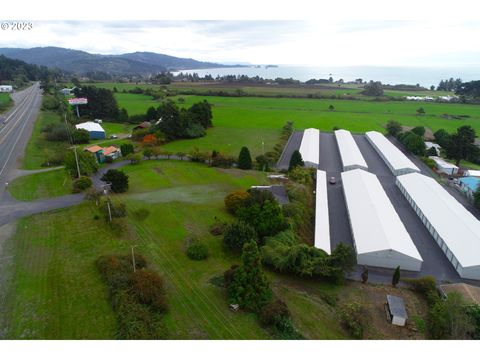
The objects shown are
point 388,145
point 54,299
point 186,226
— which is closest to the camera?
point 54,299

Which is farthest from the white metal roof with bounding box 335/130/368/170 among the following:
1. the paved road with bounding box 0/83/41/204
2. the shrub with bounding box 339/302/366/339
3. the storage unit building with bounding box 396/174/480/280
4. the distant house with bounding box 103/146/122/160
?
the paved road with bounding box 0/83/41/204

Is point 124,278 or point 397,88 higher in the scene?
point 397,88

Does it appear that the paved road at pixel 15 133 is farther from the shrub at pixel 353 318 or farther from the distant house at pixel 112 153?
the shrub at pixel 353 318

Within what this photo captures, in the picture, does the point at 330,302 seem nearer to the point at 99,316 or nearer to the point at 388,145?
the point at 99,316

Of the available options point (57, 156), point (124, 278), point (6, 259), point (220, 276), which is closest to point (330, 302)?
point (220, 276)

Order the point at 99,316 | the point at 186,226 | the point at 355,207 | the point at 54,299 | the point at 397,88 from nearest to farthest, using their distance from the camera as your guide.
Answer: the point at 99,316 < the point at 54,299 < the point at 186,226 < the point at 355,207 < the point at 397,88

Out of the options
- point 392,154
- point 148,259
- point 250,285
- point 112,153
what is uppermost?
point 392,154

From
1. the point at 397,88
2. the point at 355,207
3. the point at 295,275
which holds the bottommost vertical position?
the point at 295,275

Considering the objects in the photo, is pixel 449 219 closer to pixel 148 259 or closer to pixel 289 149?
pixel 148 259

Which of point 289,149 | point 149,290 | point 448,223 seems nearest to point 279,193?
point 448,223
